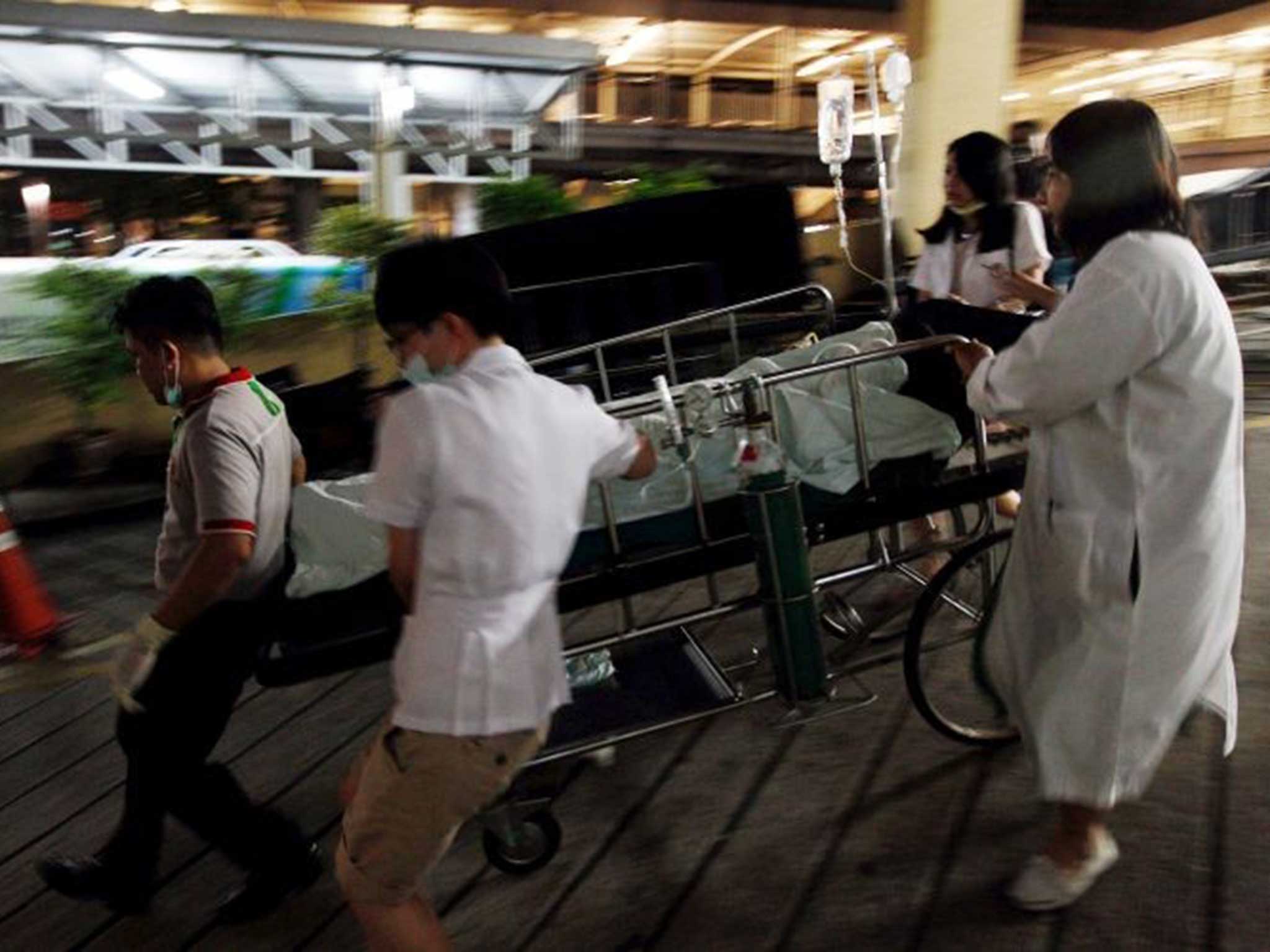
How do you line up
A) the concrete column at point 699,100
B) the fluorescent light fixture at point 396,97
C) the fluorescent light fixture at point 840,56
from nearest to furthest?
the fluorescent light fixture at point 396,97
the fluorescent light fixture at point 840,56
the concrete column at point 699,100

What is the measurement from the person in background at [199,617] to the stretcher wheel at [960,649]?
1.76m

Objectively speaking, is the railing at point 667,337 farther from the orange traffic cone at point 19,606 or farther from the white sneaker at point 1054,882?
the orange traffic cone at point 19,606

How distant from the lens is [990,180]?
3932 millimetres

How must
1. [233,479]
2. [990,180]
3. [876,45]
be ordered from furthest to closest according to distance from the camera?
1. [876,45]
2. [990,180]
3. [233,479]

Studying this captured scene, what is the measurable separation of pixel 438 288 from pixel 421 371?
40cm

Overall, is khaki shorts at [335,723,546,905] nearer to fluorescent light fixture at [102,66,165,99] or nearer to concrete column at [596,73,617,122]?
fluorescent light fixture at [102,66,165,99]

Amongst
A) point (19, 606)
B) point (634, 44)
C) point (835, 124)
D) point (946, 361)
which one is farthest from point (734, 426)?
point (634, 44)

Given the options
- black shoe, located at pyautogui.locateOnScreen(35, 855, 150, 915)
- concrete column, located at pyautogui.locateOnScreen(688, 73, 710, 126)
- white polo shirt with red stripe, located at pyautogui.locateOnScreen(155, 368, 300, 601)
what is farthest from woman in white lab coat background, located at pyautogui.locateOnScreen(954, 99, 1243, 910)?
concrete column, located at pyautogui.locateOnScreen(688, 73, 710, 126)

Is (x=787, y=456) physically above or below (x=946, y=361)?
below

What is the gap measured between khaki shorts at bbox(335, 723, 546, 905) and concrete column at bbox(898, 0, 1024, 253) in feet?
27.5

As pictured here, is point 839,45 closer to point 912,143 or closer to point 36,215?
point 912,143

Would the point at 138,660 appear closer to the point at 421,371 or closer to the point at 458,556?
the point at 421,371

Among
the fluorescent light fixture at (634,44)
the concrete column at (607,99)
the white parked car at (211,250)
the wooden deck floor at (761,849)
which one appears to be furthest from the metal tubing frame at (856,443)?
the concrete column at (607,99)

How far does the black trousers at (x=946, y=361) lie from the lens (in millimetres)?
2926
